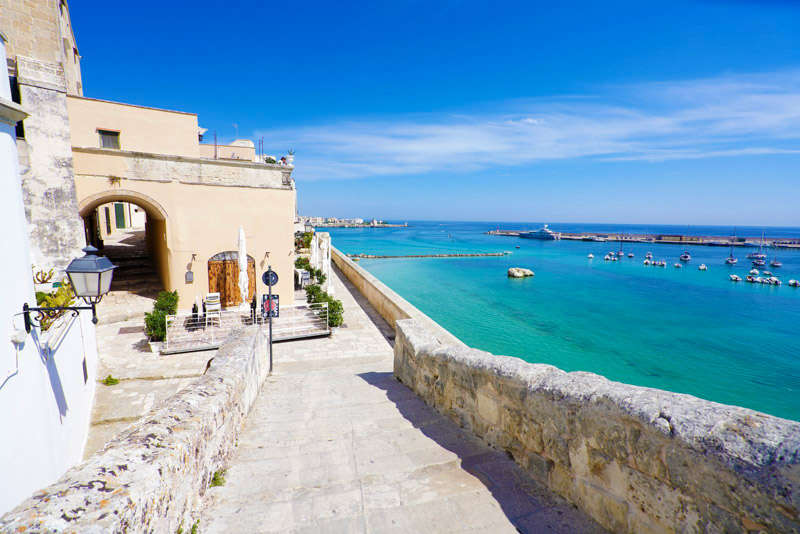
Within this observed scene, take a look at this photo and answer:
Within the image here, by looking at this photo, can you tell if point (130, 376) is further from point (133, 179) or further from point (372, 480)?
point (372, 480)

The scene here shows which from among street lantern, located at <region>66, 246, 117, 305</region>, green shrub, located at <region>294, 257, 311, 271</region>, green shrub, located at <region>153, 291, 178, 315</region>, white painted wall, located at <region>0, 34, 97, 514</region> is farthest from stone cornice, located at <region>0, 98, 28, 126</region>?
green shrub, located at <region>294, 257, 311, 271</region>

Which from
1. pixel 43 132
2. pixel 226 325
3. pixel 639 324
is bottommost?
pixel 639 324

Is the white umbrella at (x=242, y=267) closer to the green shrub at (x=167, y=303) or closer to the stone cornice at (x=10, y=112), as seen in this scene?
the green shrub at (x=167, y=303)

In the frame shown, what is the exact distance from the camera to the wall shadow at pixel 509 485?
2.60 meters

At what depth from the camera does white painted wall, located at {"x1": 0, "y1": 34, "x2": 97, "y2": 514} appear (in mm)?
3812

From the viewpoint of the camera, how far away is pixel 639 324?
28.4 meters

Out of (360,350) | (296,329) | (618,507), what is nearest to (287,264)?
(296,329)

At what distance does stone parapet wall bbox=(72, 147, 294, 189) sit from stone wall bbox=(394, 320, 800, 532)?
495 inches

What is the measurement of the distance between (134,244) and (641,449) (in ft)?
91.8

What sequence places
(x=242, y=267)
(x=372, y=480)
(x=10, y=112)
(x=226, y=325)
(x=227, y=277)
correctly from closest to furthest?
(x=372, y=480), (x=10, y=112), (x=226, y=325), (x=242, y=267), (x=227, y=277)

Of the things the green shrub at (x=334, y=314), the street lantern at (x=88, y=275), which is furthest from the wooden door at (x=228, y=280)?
the street lantern at (x=88, y=275)

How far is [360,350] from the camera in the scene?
11.2 meters

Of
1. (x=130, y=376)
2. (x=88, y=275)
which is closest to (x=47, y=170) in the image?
(x=130, y=376)

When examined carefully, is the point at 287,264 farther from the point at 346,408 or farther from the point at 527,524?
the point at 527,524
